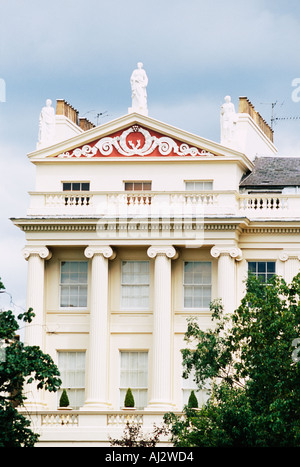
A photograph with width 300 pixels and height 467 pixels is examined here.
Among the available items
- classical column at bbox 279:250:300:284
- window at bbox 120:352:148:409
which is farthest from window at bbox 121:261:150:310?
classical column at bbox 279:250:300:284

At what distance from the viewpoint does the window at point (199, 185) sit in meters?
67.4

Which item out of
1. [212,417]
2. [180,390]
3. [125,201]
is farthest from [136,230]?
[212,417]

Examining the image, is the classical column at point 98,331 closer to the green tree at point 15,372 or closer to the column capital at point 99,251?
the column capital at point 99,251

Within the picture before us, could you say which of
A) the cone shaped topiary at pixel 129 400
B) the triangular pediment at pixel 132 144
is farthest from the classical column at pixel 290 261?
the cone shaped topiary at pixel 129 400

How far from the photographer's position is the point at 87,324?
66062mm

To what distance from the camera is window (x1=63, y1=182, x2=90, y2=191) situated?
Result: 6806 cm

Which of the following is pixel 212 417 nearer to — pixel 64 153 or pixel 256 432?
pixel 256 432

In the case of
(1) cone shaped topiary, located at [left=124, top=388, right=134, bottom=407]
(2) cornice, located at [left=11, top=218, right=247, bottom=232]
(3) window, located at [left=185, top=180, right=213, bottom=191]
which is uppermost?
(3) window, located at [left=185, top=180, right=213, bottom=191]

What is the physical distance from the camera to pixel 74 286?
66.7 meters

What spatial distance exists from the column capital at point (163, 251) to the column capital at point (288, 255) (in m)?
4.42

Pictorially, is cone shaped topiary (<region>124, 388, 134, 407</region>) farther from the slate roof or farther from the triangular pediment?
the slate roof

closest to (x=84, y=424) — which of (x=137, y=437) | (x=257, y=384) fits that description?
(x=137, y=437)

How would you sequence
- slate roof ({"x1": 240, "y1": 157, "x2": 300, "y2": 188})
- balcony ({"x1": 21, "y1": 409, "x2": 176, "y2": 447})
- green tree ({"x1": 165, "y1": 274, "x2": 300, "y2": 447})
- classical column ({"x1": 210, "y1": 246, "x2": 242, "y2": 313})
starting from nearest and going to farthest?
green tree ({"x1": 165, "y1": 274, "x2": 300, "y2": 447}) < balcony ({"x1": 21, "y1": 409, "x2": 176, "y2": 447}) < classical column ({"x1": 210, "y1": 246, "x2": 242, "y2": 313}) < slate roof ({"x1": 240, "y1": 157, "x2": 300, "y2": 188})

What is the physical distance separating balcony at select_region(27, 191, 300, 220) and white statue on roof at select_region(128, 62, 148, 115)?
397 cm
